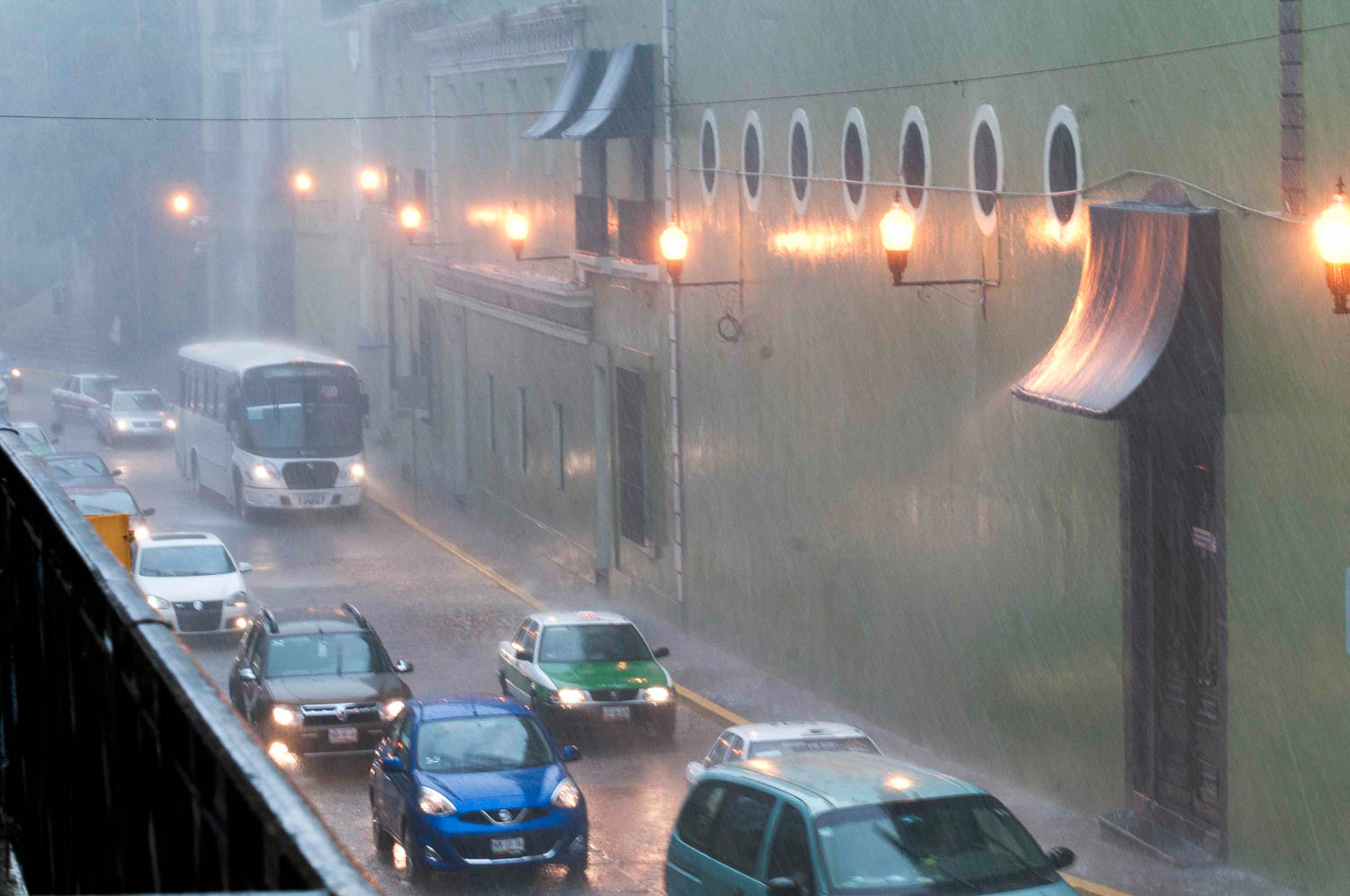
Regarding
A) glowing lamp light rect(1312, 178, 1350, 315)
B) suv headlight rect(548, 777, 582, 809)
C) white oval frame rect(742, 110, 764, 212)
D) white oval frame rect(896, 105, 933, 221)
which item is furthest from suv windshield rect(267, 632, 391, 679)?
glowing lamp light rect(1312, 178, 1350, 315)

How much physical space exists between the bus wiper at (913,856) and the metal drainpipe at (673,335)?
52.5 ft

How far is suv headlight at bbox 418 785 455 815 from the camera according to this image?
1469 cm

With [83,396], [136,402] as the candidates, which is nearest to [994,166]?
[136,402]

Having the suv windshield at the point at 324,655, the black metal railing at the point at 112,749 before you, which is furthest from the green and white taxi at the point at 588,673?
the black metal railing at the point at 112,749

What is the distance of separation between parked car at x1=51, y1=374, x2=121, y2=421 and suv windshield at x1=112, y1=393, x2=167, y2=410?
2517 millimetres

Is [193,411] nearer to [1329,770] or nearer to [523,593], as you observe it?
[523,593]

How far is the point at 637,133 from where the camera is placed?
26422 mm

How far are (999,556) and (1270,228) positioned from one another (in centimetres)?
494

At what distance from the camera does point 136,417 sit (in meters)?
49.8

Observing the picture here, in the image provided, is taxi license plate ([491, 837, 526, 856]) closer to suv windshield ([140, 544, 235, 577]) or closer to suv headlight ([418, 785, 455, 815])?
suv headlight ([418, 785, 455, 815])

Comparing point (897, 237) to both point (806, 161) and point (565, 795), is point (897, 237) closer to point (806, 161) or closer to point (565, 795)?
point (806, 161)

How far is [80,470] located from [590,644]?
1773 centimetres

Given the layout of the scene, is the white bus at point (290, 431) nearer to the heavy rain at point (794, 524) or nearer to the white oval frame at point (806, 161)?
the heavy rain at point (794, 524)

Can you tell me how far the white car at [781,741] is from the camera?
600 inches
